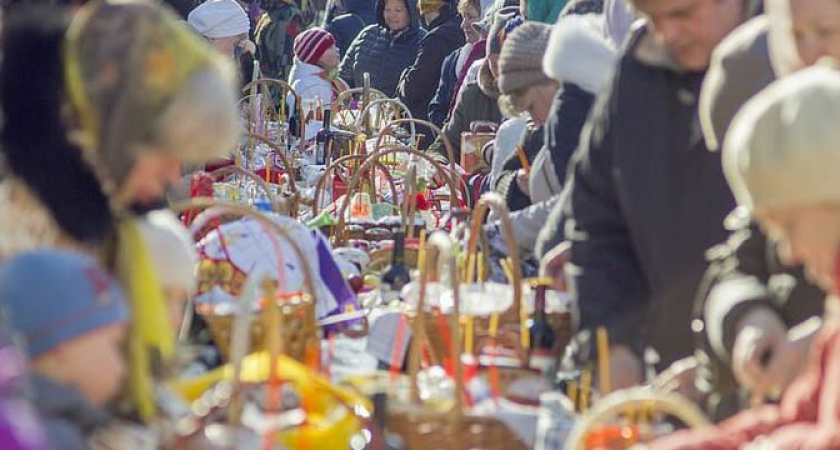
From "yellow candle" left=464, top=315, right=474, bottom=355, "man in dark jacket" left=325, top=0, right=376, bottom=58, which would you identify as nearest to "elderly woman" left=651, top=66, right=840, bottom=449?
"yellow candle" left=464, top=315, right=474, bottom=355

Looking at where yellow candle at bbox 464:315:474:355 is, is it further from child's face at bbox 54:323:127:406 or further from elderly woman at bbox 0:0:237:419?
child's face at bbox 54:323:127:406

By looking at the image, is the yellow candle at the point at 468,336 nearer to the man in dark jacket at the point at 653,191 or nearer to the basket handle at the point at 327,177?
the man in dark jacket at the point at 653,191

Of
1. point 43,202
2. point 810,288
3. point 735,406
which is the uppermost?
point 43,202

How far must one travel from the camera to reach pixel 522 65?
6.16 m

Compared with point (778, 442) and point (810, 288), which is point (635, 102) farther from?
point (778, 442)

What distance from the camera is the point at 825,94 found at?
2666mm

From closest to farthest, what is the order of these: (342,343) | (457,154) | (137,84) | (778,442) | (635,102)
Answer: (778,442) < (137,84) < (635,102) < (342,343) < (457,154)

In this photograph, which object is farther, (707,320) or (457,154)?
(457,154)

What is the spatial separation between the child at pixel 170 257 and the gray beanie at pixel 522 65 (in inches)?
123

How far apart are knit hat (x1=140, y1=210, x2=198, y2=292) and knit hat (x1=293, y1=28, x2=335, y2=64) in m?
9.10

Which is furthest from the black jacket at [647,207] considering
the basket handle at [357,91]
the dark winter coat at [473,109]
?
the basket handle at [357,91]

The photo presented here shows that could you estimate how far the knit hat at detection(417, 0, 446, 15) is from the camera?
11.8 meters

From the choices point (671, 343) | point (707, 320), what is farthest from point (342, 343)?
point (707, 320)

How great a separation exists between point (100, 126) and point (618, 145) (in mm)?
1099
